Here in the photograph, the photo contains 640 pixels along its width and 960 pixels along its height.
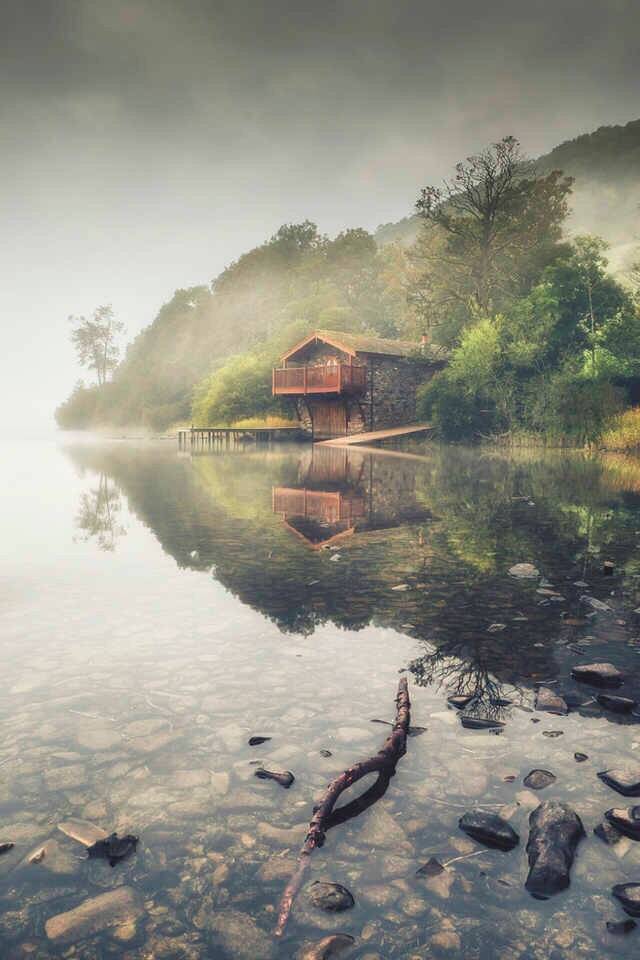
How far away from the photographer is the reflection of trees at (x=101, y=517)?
8914mm

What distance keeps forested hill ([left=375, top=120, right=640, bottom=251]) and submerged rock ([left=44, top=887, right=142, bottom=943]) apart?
566 ft

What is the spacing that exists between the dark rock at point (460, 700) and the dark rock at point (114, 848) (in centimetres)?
190

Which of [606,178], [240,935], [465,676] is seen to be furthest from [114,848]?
[606,178]

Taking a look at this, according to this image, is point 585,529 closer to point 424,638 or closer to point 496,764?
point 424,638

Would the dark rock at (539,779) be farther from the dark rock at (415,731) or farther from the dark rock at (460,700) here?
the dark rock at (460,700)

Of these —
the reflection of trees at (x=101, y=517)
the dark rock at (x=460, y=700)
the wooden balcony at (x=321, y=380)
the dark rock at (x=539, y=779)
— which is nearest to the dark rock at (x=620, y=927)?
the dark rock at (x=539, y=779)

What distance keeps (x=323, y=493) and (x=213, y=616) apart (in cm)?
865

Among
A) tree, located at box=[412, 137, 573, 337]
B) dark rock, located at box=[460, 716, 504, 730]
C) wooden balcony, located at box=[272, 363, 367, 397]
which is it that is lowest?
dark rock, located at box=[460, 716, 504, 730]

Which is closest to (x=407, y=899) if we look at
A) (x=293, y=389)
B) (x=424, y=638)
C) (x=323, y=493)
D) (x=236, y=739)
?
(x=236, y=739)

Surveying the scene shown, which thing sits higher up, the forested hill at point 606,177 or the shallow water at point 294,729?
the forested hill at point 606,177

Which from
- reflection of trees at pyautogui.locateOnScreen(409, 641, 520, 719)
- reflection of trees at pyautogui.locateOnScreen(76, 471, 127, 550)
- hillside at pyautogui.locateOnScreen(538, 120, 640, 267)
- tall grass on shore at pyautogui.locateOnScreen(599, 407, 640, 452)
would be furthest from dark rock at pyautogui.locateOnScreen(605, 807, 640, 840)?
hillside at pyautogui.locateOnScreen(538, 120, 640, 267)

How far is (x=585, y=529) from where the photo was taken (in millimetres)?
8984

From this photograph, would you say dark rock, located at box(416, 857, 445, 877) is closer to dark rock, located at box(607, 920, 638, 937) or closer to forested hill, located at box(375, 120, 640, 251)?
dark rock, located at box(607, 920, 638, 937)

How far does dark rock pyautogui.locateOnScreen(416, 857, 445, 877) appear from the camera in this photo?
2170mm
